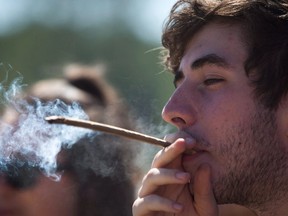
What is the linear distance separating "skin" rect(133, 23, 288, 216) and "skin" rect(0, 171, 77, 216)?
571 mm

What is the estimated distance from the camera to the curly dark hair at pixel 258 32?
3.43m

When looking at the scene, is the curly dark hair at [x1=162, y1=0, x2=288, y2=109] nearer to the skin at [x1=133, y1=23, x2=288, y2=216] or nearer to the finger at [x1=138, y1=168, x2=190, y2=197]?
the skin at [x1=133, y1=23, x2=288, y2=216]

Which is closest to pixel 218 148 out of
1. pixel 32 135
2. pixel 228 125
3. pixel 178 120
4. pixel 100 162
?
pixel 228 125

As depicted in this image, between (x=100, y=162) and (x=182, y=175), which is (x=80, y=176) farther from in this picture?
(x=182, y=175)

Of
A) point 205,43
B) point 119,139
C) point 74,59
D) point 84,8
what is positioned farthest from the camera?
point 84,8

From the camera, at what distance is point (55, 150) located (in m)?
3.72

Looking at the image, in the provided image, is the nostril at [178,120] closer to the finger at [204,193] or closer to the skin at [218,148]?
the skin at [218,148]

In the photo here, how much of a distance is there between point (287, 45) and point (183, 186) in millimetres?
864

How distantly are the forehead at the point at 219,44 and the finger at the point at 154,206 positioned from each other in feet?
2.18

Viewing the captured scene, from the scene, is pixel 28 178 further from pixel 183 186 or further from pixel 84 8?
pixel 84 8

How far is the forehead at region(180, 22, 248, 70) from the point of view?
3.44 meters

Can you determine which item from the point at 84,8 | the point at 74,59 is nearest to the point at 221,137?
the point at 74,59

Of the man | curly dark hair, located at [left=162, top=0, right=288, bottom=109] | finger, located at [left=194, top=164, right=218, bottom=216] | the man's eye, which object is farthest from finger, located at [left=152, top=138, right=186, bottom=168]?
curly dark hair, located at [left=162, top=0, right=288, bottom=109]

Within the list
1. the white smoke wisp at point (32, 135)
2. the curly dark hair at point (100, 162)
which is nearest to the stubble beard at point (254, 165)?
the curly dark hair at point (100, 162)
